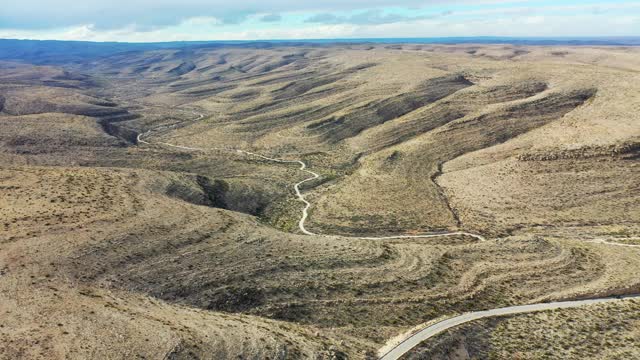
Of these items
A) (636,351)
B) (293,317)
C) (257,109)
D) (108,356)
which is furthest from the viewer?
(257,109)

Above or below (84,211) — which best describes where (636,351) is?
below

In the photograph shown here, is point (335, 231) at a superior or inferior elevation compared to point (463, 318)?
inferior

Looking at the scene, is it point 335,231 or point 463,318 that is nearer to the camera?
point 463,318

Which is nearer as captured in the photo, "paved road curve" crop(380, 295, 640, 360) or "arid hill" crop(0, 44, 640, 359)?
"paved road curve" crop(380, 295, 640, 360)

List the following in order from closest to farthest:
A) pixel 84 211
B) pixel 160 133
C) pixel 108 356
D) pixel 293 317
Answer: pixel 108 356, pixel 293 317, pixel 84 211, pixel 160 133

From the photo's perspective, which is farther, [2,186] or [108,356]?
[2,186]

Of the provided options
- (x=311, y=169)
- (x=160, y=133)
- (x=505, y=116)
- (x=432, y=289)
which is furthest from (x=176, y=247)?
(x=160, y=133)

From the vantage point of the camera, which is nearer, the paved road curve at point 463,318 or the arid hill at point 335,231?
the paved road curve at point 463,318

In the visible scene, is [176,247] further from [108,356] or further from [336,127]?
[336,127]
